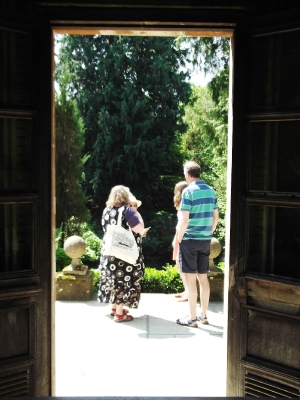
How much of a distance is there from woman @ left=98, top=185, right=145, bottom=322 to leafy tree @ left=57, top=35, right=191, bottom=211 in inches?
514

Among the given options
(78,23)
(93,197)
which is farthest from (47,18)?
(93,197)

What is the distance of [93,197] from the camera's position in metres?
19.5

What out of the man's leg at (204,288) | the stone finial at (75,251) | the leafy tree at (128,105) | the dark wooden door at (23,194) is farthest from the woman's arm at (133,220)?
the leafy tree at (128,105)

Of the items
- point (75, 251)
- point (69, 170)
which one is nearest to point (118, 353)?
point (75, 251)

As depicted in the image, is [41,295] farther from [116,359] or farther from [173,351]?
[173,351]

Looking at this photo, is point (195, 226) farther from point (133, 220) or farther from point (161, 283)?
point (161, 283)

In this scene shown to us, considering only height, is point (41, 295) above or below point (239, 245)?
below

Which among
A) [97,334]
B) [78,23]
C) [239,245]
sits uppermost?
[78,23]

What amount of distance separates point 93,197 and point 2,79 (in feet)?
54.5

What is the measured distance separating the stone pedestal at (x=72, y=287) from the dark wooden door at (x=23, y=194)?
3.93m

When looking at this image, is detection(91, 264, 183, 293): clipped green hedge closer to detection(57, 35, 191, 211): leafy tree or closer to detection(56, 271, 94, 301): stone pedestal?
detection(56, 271, 94, 301): stone pedestal

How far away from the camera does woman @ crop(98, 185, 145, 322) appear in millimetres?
5605

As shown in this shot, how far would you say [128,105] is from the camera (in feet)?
62.1

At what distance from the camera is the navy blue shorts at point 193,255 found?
218 inches
